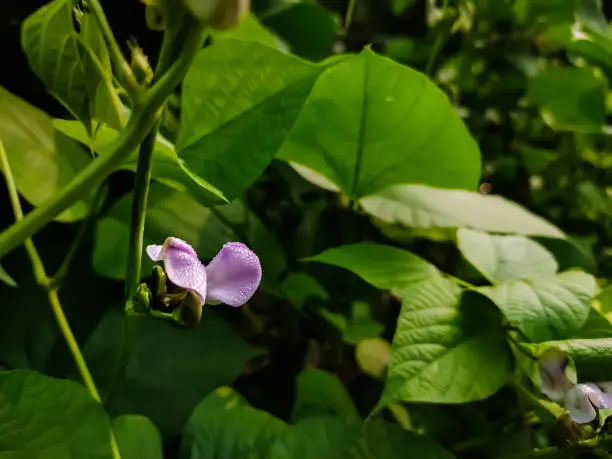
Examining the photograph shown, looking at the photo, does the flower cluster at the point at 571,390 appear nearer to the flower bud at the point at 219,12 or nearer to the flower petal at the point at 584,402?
the flower petal at the point at 584,402

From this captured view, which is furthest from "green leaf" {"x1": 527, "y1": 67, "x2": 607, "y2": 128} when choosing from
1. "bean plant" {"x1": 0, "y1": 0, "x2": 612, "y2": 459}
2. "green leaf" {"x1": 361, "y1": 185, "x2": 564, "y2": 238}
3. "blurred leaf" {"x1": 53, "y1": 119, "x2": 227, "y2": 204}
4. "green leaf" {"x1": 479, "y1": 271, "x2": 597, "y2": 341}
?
"blurred leaf" {"x1": 53, "y1": 119, "x2": 227, "y2": 204}

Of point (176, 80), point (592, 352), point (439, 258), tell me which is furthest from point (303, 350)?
point (176, 80)

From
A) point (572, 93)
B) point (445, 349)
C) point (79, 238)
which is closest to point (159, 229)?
point (79, 238)

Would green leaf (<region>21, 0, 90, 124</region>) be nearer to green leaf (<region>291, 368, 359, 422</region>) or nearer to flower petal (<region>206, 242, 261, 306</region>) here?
flower petal (<region>206, 242, 261, 306</region>)

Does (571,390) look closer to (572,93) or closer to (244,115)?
(244,115)

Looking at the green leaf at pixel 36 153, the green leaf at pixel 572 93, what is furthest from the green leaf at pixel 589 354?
the green leaf at pixel 572 93

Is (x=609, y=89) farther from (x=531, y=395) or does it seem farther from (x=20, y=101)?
(x=20, y=101)
